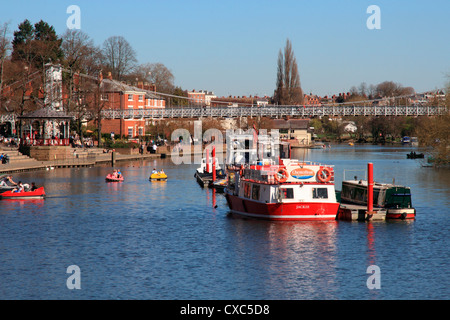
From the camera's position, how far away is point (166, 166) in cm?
10469

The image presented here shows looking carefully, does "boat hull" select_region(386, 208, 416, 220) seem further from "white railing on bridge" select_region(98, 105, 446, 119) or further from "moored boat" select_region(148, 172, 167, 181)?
"white railing on bridge" select_region(98, 105, 446, 119)

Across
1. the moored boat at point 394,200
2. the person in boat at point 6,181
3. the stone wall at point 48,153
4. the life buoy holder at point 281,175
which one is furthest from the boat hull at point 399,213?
the stone wall at point 48,153

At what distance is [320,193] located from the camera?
46156 mm

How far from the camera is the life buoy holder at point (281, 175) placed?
150ft

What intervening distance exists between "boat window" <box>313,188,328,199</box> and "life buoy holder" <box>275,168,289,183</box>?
2096mm

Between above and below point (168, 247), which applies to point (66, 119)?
above

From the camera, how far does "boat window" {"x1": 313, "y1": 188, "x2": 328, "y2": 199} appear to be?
151 ft

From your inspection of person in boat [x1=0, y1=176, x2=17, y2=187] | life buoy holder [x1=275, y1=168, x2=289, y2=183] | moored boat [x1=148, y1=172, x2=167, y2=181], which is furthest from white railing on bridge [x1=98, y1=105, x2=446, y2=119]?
life buoy holder [x1=275, y1=168, x2=289, y2=183]

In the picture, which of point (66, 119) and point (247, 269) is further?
point (66, 119)

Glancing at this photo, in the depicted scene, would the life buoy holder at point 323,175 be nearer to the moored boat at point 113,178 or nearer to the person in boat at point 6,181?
the person in boat at point 6,181

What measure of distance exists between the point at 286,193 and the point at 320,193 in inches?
89.2

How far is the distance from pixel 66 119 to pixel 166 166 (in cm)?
1835
